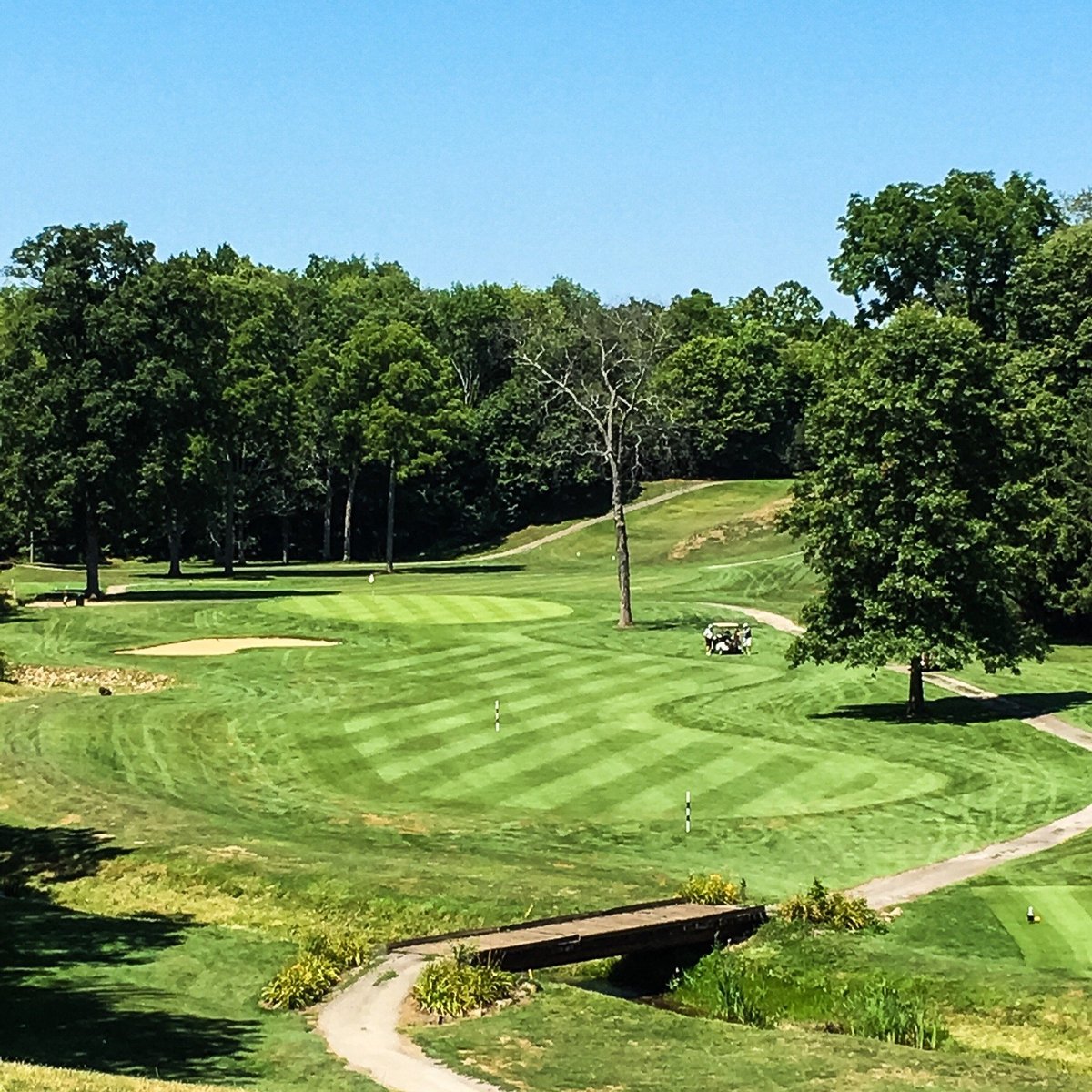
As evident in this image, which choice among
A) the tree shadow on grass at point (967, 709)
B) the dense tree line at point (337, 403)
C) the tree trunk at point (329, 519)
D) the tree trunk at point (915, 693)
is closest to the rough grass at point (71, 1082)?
the tree shadow on grass at point (967, 709)

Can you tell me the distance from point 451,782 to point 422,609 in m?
39.4

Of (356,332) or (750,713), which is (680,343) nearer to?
(356,332)

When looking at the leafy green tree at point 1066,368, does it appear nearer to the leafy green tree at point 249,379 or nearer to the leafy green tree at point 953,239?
the leafy green tree at point 953,239

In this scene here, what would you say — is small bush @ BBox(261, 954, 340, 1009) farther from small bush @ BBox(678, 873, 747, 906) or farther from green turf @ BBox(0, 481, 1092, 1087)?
small bush @ BBox(678, 873, 747, 906)

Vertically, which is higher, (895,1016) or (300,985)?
(300,985)

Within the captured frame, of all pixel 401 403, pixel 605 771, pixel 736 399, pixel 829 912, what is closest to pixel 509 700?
pixel 605 771

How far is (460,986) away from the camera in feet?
70.1

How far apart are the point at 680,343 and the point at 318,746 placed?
111525mm

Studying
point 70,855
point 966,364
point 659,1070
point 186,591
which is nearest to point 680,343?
point 186,591

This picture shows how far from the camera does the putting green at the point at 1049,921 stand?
24.7 metres

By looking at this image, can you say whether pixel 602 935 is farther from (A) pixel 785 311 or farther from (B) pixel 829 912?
(A) pixel 785 311

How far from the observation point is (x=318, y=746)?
142 feet

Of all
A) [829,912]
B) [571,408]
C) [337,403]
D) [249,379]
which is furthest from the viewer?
[571,408]

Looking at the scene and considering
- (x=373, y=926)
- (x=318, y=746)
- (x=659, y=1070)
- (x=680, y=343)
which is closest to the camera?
(x=659, y=1070)
